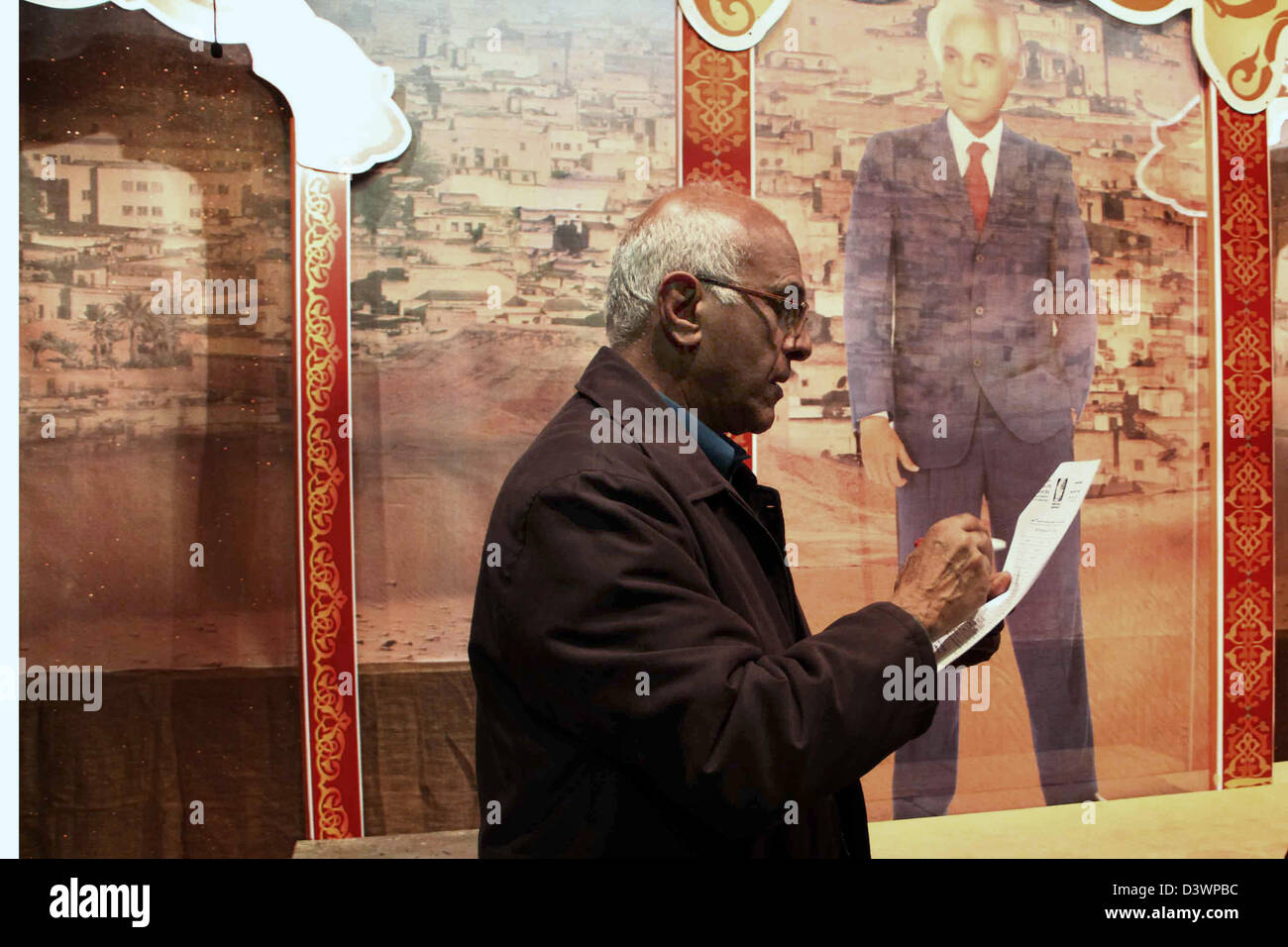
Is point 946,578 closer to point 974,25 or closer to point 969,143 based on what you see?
point 969,143

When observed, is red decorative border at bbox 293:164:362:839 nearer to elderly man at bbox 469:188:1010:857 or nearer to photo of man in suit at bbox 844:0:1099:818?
photo of man in suit at bbox 844:0:1099:818

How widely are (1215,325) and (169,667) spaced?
160 inches

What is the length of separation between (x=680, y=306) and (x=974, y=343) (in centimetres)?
255

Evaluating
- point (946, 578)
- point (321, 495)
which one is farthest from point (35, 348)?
point (946, 578)

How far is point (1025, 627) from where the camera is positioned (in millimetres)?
3875

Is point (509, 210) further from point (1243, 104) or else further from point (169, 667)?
point (1243, 104)

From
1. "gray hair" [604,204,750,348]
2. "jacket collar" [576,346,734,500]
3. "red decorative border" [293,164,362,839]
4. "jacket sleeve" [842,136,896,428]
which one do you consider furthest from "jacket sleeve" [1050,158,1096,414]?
"jacket collar" [576,346,734,500]

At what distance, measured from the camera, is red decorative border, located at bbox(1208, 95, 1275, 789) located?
4047mm

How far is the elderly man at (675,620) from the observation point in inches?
48.5

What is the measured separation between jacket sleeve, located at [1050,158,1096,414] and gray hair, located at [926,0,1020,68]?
18.9 inches

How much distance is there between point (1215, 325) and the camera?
4051 millimetres

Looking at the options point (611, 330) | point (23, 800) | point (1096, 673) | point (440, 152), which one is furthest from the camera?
point (1096, 673)

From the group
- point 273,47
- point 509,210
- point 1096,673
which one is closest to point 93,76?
point 273,47

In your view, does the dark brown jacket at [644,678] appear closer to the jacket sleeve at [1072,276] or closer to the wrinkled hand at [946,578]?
the wrinkled hand at [946,578]
